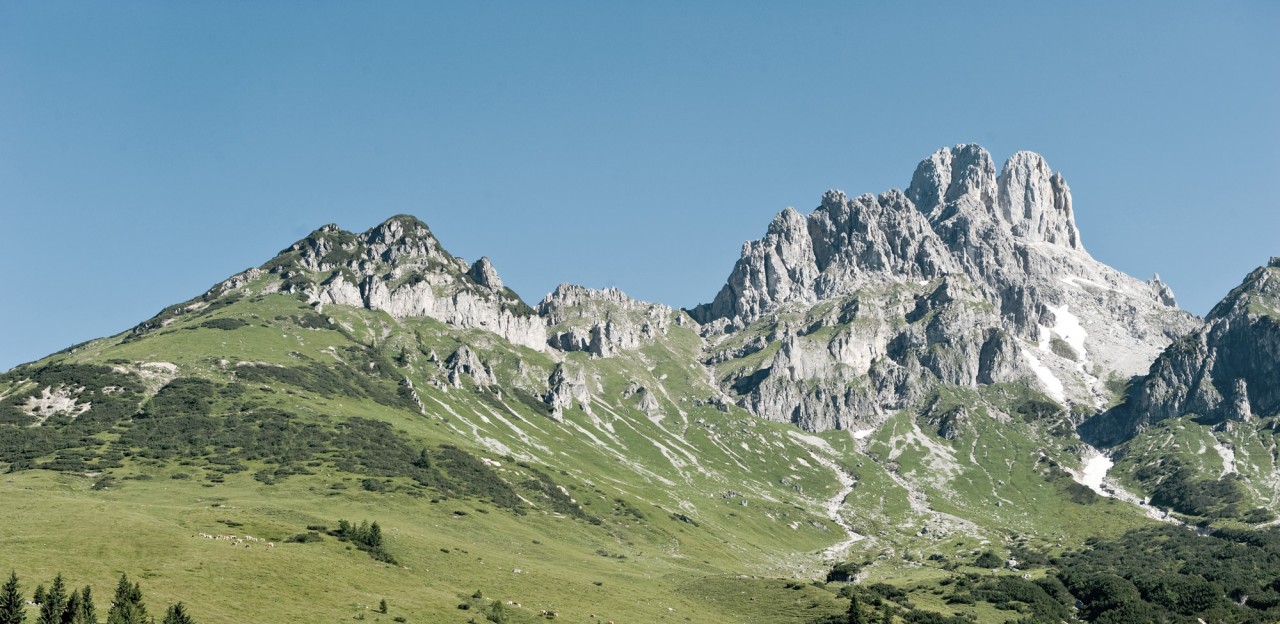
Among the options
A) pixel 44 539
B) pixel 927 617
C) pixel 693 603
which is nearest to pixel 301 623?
pixel 44 539

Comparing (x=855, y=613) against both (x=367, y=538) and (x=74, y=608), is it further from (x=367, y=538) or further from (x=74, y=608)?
(x=74, y=608)

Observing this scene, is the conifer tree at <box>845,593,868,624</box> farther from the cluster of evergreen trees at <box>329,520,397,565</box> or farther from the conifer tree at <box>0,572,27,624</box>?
the conifer tree at <box>0,572,27,624</box>

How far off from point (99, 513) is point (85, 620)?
72.4 metres

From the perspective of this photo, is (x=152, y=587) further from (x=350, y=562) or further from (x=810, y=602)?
(x=810, y=602)

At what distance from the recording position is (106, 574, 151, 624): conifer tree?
90.9 meters

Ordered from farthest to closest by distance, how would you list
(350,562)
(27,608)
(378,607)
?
(350,562) < (378,607) < (27,608)

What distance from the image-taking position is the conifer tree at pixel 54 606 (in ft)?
294

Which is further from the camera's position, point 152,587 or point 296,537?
point 296,537

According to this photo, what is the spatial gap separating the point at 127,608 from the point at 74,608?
15.1ft

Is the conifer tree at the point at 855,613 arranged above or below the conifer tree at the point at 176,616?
above

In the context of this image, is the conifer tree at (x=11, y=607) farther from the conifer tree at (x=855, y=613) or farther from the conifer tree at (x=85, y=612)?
the conifer tree at (x=855, y=613)

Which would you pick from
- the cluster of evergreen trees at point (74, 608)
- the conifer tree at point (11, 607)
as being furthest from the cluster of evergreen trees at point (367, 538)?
the conifer tree at point (11, 607)

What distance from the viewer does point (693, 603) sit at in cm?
17588

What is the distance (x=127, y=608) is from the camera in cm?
9394
